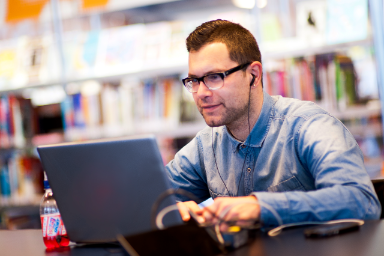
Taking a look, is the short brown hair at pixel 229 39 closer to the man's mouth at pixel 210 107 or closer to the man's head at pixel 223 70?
the man's head at pixel 223 70

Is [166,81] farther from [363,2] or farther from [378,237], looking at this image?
[378,237]

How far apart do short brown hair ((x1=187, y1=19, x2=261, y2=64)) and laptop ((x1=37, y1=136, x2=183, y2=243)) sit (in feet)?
2.08

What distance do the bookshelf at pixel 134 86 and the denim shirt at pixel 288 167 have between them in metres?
1.07

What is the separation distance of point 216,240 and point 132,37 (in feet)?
7.34

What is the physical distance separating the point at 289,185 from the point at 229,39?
0.53 meters

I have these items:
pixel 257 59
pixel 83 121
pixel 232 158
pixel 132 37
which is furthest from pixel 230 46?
pixel 83 121

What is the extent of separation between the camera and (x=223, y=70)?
1.38 m

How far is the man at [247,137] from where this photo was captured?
1128 mm

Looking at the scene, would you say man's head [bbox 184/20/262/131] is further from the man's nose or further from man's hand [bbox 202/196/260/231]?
man's hand [bbox 202/196/260/231]

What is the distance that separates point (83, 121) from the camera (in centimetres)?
297

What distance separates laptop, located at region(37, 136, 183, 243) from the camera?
2.88ft

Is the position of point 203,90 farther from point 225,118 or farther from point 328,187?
point 328,187

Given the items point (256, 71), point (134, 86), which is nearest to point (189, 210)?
point (256, 71)

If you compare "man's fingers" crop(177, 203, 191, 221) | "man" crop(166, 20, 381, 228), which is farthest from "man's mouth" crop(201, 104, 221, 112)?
"man's fingers" crop(177, 203, 191, 221)
